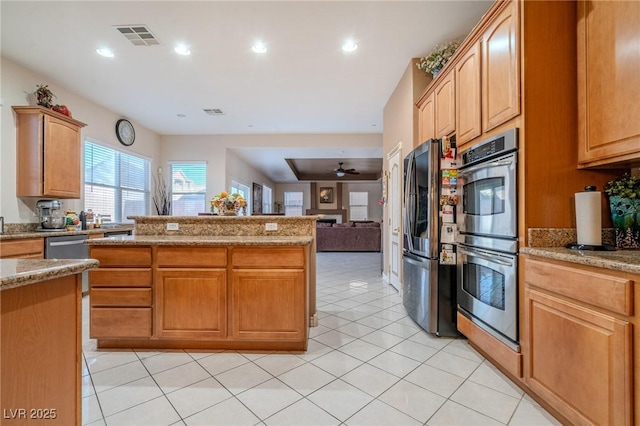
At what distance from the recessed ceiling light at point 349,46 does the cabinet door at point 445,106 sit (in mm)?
1018

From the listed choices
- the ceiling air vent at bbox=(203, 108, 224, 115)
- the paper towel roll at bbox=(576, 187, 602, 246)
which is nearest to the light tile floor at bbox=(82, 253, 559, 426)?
the paper towel roll at bbox=(576, 187, 602, 246)

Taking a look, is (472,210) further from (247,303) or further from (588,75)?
(247,303)

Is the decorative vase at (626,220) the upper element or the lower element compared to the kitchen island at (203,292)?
upper

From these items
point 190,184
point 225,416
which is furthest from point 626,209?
point 190,184

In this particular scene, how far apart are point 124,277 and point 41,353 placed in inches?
54.7

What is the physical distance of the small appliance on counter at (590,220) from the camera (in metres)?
1.58

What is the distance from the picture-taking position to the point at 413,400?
172 centimetres

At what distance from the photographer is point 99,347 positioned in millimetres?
2408

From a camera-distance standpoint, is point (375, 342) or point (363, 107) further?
point (363, 107)

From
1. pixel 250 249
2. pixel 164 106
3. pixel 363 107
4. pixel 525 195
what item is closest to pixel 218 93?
pixel 164 106

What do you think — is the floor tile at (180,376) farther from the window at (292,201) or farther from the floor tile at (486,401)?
the window at (292,201)

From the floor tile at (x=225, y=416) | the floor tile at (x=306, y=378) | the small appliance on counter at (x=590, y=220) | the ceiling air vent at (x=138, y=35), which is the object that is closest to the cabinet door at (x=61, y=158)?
the ceiling air vent at (x=138, y=35)

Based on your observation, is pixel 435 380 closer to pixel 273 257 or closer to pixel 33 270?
pixel 273 257

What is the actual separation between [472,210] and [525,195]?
529 mm
